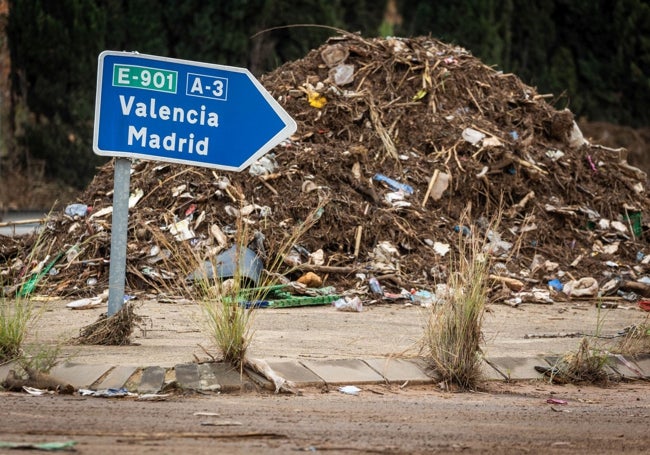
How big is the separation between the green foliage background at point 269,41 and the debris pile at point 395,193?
4273 millimetres

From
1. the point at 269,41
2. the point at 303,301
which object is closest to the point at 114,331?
the point at 303,301

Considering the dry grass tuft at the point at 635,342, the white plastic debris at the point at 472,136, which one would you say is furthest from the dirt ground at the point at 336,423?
the white plastic debris at the point at 472,136

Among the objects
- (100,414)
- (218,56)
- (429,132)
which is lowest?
(100,414)

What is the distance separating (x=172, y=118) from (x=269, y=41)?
1815 cm

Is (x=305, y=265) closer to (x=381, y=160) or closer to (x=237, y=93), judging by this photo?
(x=381, y=160)

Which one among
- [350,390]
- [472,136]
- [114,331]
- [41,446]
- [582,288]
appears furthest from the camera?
[472,136]

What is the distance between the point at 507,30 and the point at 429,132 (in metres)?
15.2

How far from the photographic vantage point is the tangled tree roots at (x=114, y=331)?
6.63 m

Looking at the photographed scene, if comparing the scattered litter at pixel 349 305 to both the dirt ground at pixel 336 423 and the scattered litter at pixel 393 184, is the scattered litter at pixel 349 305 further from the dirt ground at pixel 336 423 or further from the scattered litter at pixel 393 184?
the dirt ground at pixel 336 423

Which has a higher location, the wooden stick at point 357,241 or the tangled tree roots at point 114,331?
the wooden stick at point 357,241

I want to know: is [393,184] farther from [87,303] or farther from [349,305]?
[87,303]

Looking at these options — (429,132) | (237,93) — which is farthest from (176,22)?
(237,93)

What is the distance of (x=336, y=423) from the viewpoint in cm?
493

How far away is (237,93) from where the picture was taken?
21.9 feet
